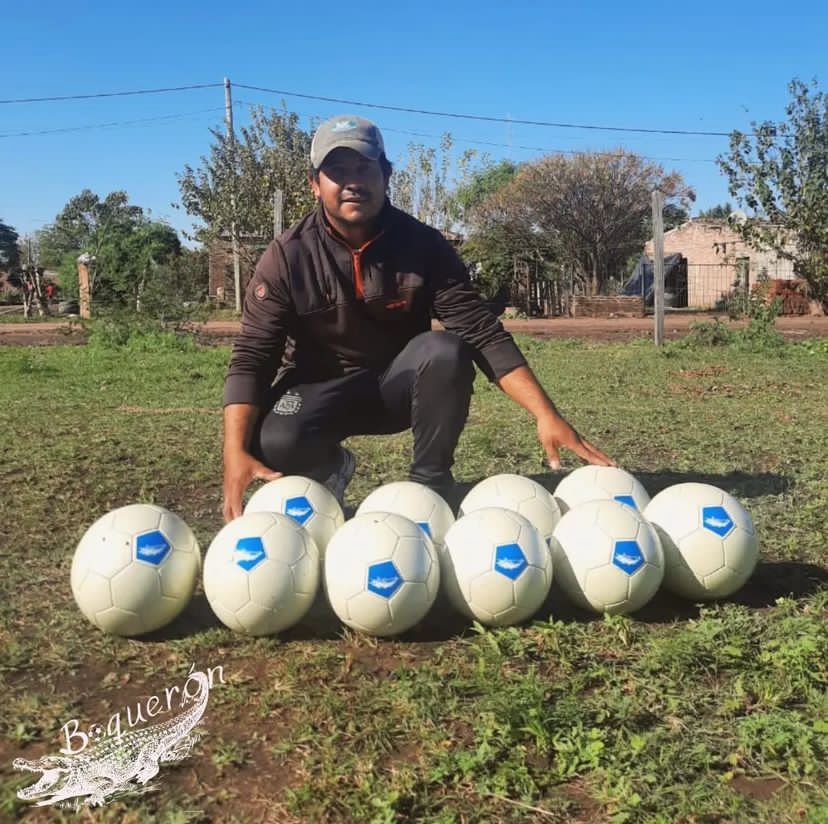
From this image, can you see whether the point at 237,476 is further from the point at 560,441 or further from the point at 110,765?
the point at 110,765

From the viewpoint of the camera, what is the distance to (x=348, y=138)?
4.22 meters

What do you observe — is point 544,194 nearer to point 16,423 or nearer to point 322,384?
point 16,423

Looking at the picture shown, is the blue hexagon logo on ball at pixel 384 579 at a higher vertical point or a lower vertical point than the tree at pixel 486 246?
lower

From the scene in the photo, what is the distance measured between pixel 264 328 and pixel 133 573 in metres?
1.52

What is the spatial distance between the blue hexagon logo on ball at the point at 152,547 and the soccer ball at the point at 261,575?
0.56 feet

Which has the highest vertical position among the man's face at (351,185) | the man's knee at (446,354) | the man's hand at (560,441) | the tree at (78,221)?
the tree at (78,221)

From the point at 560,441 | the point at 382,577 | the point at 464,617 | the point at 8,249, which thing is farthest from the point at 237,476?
the point at 8,249

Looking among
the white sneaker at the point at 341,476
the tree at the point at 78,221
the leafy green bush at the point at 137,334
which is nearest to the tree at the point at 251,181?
the leafy green bush at the point at 137,334

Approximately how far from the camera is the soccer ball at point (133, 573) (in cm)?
334

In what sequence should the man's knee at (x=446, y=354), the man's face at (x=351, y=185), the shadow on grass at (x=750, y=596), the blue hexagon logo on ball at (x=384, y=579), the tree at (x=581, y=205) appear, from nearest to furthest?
the blue hexagon logo on ball at (x=384, y=579), the shadow on grass at (x=750, y=596), the man's face at (x=351, y=185), the man's knee at (x=446, y=354), the tree at (x=581, y=205)

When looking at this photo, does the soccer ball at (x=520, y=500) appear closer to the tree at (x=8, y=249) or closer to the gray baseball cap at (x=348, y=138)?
the gray baseball cap at (x=348, y=138)

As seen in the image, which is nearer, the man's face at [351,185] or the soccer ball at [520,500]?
the soccer ball at [520,500]

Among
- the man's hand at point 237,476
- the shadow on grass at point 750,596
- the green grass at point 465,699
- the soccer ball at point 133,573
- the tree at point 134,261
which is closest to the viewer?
the green grass at point 465,699

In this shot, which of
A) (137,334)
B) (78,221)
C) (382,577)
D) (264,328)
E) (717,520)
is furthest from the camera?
(78,221)
